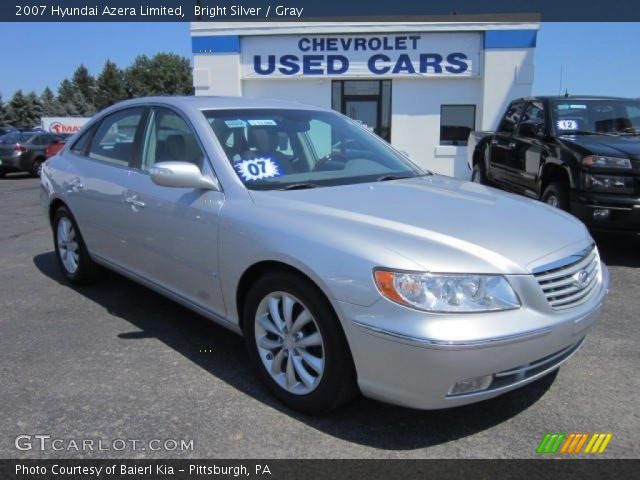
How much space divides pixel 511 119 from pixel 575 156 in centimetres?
214

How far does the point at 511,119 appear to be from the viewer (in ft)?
26.6

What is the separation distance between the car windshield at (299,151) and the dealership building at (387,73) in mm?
12302

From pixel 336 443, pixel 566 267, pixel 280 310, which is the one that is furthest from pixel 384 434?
pixel 566 267

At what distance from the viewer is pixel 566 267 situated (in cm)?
279

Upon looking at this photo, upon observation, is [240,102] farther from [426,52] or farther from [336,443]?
[426,52]

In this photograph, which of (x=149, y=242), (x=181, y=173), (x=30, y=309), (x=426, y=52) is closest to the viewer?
(x=181, y=173)

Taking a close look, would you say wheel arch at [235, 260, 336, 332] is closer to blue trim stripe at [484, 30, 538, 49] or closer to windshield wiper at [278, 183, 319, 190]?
windshield wiper at [278, 183, 319, 190]

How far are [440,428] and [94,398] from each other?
1.87 meters

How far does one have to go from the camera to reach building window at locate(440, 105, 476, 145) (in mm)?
16203

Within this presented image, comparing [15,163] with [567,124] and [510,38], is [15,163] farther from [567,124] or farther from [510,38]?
[567,124]

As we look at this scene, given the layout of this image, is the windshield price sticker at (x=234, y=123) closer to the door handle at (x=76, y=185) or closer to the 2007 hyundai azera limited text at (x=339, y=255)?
the 2007 hyundai azera limited text at (x=339, y=255)

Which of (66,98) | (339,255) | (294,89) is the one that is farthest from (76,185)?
(66,98)

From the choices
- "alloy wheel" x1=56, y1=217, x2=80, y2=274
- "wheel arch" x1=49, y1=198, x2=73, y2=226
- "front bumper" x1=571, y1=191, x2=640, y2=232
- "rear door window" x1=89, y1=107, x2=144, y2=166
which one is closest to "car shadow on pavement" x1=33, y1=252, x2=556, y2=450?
"alloy wheel" x1=56, y1=217, x2=80, y2=274

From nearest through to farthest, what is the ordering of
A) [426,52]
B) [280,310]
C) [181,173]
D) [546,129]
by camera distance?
[280,310] < [181,173] < [546,129] < [426,52]
